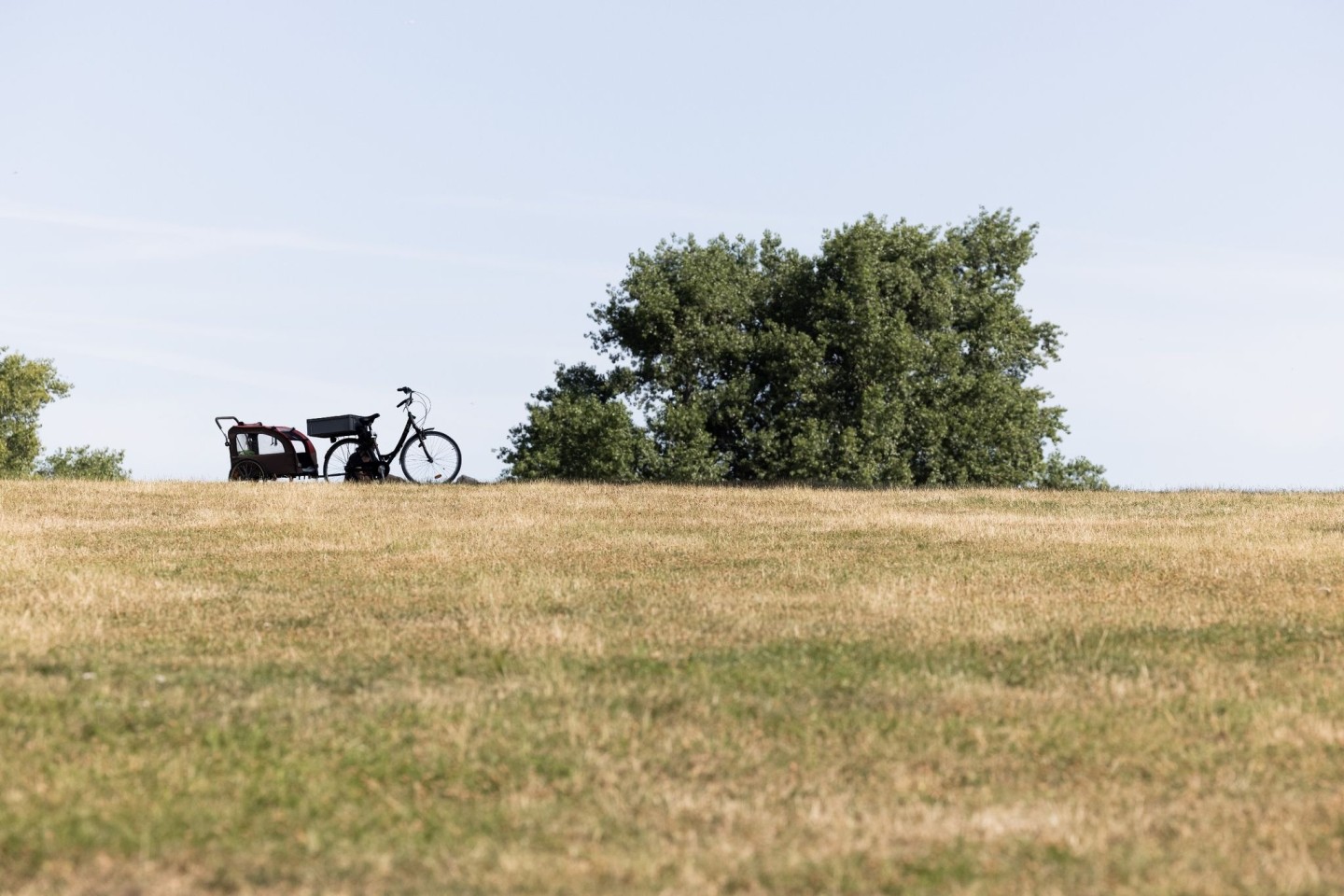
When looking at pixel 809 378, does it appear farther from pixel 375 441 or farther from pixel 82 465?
pixel 82 465

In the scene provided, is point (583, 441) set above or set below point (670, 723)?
above

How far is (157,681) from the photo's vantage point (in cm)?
1199

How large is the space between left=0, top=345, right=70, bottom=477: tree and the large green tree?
30800 millimetres

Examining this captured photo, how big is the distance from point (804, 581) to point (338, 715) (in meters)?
9.10

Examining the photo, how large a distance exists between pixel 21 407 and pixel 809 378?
41.2m

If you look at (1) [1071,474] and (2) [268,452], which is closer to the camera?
(2) [268,452]

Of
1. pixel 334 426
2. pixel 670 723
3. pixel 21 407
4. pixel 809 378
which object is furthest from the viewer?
pixel 21 407

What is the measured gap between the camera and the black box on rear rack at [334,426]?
36.2 m

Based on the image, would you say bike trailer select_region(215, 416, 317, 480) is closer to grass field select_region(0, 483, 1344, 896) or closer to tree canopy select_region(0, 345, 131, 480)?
grass field select_region(0, 483, 1344, 896)

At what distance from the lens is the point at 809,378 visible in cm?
4147

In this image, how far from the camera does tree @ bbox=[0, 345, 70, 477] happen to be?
6300 centimetres

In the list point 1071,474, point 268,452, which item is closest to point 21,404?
point 268,452

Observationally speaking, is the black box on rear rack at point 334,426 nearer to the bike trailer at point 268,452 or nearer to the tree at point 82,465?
the bike trailer at point 268,452

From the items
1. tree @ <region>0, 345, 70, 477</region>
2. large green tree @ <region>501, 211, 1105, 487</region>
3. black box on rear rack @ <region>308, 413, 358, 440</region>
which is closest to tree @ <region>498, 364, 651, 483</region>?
large green tree @ <region>501, 211, 1105, 487</region>
